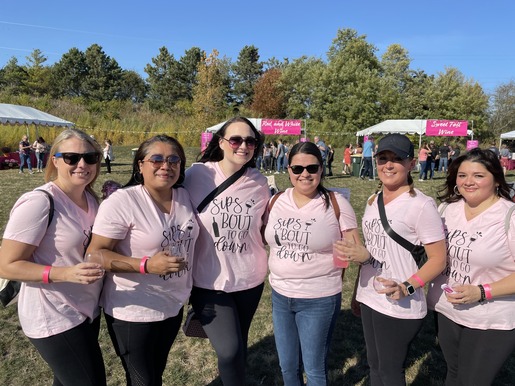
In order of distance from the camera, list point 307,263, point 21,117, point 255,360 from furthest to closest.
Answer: point 21,117 < point 255,360 < point 307,263

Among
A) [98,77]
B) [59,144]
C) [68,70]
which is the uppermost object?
[68,70]

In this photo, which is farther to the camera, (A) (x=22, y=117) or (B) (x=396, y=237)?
(A) (x=22, y=117)

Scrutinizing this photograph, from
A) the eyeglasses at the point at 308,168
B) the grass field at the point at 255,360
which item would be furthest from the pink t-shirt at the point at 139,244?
the grass field at the point at 255,360

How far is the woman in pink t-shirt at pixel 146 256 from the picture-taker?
191 cm

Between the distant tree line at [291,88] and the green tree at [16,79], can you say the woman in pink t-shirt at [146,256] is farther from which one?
the green tree at [16,79]

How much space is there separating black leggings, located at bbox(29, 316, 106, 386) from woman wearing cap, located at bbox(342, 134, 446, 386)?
1.46 m

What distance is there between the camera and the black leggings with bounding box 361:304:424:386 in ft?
6.93

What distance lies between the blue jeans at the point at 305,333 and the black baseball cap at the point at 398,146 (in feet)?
3.04

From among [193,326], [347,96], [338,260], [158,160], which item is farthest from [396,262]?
[347,96]

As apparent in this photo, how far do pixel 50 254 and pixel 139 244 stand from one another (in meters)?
0.42

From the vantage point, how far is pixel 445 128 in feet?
72.6

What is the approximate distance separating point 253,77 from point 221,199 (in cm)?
5840

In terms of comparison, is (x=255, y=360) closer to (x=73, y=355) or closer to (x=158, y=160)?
(x=73, y=355)

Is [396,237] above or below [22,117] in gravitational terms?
below
